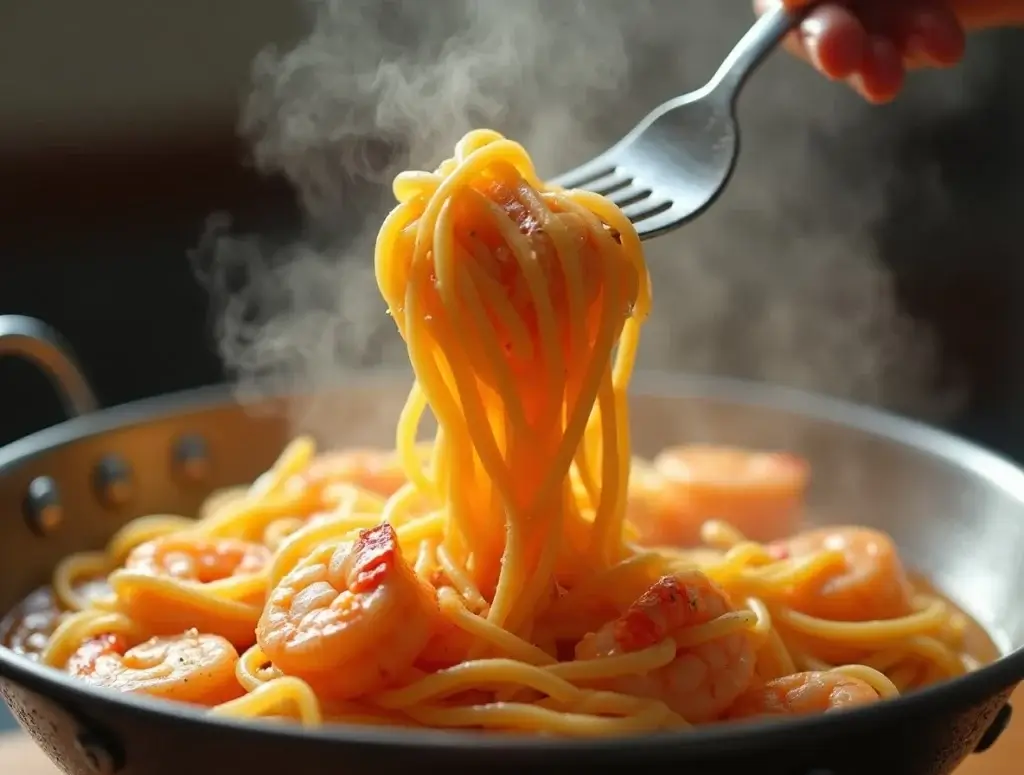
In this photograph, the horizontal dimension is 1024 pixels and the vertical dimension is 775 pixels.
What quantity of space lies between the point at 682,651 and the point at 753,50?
1232 mm

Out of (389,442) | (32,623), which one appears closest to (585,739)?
(32,623)

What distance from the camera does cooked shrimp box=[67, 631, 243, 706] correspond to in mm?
1974

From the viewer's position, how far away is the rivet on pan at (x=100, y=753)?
1674mm

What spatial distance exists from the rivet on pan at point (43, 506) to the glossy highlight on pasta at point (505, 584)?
0.20 metres

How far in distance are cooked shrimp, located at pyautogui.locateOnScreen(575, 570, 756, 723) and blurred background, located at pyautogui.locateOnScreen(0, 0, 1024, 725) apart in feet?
9.30

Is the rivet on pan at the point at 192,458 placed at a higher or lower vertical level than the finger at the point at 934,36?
lower

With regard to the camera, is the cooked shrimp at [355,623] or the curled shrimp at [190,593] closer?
the cooked shrimp at [355,623]

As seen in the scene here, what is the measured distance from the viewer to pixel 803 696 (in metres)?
1.95

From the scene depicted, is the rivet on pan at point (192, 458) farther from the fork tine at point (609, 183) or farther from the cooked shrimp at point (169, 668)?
the fork tine at point (609, 183)

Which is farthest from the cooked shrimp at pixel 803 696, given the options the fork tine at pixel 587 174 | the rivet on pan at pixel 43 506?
Result: the rivet on pan at pixel 43 506

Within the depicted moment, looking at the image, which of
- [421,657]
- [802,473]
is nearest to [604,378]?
[421,657]

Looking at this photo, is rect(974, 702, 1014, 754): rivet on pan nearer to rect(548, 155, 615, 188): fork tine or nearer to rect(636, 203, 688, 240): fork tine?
rect(636, 203, 688, 240): fork tine

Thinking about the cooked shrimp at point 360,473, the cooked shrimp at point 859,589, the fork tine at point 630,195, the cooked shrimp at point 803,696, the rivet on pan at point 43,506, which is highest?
the fork tine at point 630,195

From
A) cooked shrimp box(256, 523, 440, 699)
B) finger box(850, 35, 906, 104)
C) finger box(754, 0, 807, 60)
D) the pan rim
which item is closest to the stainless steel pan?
the pan rim
